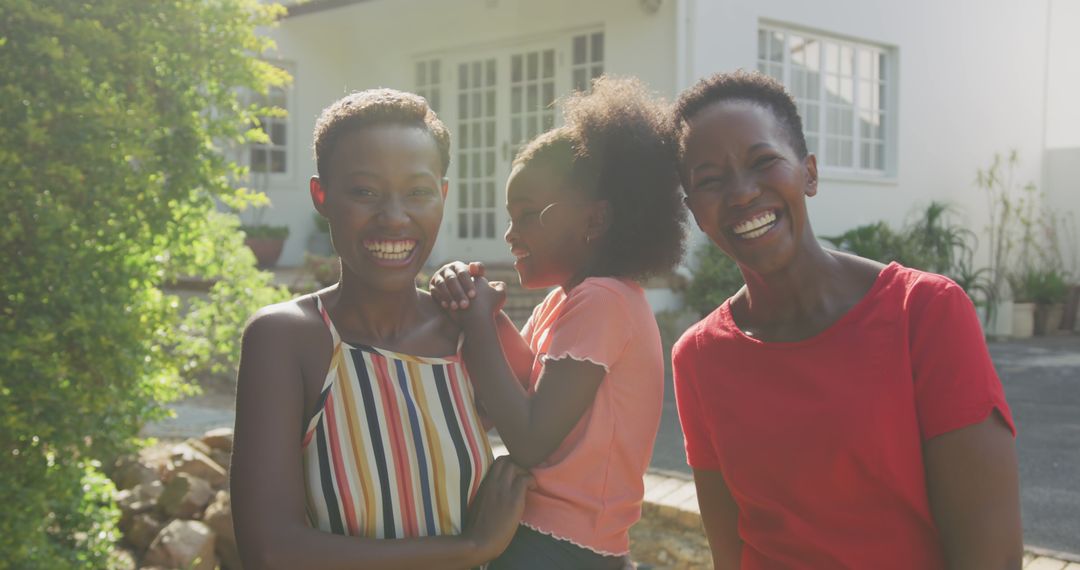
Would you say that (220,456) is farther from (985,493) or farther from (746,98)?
(985,493)

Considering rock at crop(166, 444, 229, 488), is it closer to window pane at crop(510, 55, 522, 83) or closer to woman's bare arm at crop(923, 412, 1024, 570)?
woman's bare arm at crop(923, 412, 1024, 570)

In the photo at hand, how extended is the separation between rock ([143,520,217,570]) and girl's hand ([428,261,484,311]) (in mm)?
2186

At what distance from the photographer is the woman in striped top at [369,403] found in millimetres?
1623

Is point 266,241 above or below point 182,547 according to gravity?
above

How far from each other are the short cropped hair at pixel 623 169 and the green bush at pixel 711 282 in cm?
651

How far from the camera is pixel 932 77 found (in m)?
11.6

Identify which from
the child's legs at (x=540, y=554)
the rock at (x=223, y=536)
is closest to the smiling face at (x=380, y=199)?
the child's legs at (x=540, y=554)

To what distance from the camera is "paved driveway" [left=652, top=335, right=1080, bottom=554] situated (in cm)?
423

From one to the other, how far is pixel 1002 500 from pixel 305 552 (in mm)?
1186

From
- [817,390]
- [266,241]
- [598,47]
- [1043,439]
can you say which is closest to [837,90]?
[598,47]

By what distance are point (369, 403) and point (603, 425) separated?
47 centimetres

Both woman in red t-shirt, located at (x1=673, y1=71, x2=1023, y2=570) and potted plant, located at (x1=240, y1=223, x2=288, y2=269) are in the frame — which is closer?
woman in red t-shirt, located at (x1=673, y1=71, x2=1023, y2=570)

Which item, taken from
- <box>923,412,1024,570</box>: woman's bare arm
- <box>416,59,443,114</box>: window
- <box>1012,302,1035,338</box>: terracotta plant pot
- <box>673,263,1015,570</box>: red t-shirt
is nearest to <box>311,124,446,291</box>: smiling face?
<box>673,263,1015,570</box>: red t-shirt

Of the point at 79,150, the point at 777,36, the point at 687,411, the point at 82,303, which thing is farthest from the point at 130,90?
the point at 777,36
